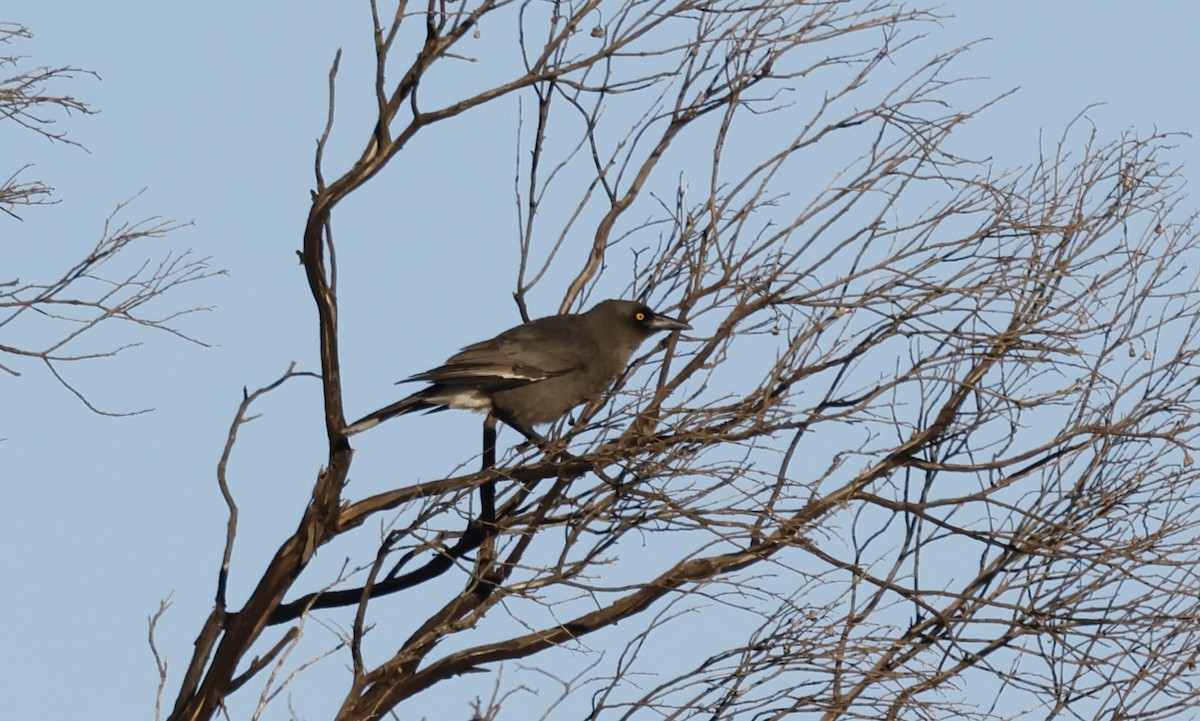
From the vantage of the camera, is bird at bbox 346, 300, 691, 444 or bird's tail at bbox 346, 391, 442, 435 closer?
bird's tail at bbox 346, 391, 442, 435

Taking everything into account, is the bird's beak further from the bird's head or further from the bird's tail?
the bird's tail

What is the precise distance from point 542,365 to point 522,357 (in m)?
0.11

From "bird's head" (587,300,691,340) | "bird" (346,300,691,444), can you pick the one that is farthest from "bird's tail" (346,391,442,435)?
"bird's head" (587,300,691,340)

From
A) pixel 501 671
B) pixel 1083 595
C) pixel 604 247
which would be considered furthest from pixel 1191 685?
pixel 604 247

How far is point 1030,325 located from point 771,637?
1.73m

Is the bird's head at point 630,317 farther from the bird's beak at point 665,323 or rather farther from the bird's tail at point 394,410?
the bird's tail at point 394,410

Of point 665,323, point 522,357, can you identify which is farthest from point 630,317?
point 522,357

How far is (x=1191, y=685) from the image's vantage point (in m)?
6.61

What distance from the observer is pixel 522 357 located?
8.60 metres

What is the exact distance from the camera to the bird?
848 centimetres

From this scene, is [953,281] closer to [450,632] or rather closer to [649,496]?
[649,496]

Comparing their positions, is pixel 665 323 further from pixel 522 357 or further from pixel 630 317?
pixel 522 357

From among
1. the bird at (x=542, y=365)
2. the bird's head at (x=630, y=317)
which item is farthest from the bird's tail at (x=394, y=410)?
the bird's head at (x=630, y=317)

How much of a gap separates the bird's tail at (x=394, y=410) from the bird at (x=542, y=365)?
0.04ft
